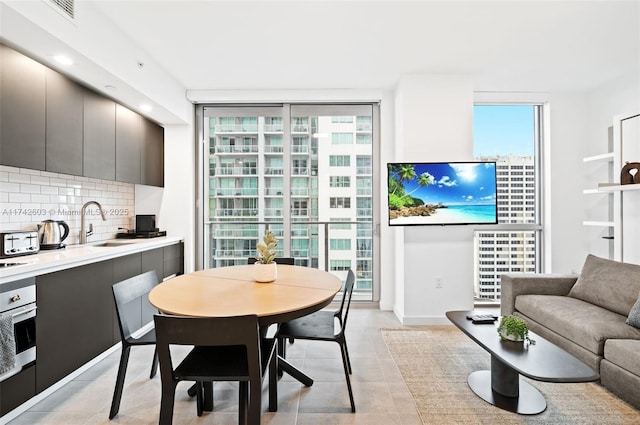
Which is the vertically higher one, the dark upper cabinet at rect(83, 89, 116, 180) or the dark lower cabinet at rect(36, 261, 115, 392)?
the dark upper cabinet at rect(83, 89, 116, 180)

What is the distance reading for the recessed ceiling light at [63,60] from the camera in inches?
96.2

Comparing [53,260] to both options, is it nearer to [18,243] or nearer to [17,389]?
[18,243]

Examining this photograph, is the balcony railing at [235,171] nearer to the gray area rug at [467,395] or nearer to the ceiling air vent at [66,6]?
the ceiling air vent at [66,6]

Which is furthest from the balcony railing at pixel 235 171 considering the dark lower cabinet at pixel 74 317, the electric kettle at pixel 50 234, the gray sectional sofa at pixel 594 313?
the gray sectional sofa at pixel 594 313

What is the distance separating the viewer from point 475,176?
3.68 meters

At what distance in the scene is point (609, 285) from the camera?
2.87 meters

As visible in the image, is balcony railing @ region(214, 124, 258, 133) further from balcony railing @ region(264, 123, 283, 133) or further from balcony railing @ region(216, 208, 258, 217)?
balcony railing @ region(216, 208, 258, 217)

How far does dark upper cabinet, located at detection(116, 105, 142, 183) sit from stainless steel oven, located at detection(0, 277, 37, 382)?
5.19 ft

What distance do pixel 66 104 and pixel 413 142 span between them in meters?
3.23

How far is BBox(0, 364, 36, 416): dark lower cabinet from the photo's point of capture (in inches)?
76.7

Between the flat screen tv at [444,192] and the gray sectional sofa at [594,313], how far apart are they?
2.50 ft

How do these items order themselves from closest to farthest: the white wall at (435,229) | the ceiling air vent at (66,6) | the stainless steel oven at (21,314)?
the stainless steel oven at (21,314) → the ceiling air vent at (66,6) → the white wall at (435,229)

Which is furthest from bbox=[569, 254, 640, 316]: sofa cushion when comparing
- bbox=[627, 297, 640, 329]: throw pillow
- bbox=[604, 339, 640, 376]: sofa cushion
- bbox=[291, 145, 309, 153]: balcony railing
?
bbox=[291, 145, 309, 153]: balcony railing

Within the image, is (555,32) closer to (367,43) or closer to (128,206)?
(367,43)
